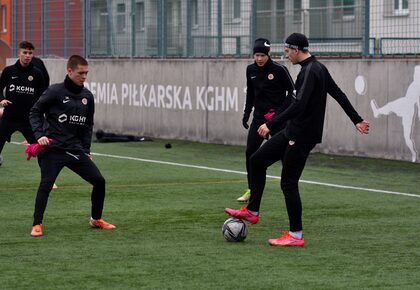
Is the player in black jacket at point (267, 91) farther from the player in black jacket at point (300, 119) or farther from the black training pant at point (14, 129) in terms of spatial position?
Answer: the black training pant at point (14, 129)

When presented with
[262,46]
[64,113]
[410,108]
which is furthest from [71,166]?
[410,108]

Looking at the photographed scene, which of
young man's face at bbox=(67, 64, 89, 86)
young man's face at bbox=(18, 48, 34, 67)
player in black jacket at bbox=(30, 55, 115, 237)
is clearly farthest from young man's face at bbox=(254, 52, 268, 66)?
young man's face at bbox=(18, 48, 34, 67)

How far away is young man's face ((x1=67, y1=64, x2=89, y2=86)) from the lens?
1115 cm

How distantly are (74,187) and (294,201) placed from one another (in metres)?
5.50

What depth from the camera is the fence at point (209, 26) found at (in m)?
20.1

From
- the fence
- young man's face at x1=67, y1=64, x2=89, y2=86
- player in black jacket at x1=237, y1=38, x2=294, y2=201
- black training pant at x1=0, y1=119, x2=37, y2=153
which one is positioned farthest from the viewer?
the fence

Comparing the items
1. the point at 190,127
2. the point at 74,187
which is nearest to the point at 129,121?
the point at 190,127

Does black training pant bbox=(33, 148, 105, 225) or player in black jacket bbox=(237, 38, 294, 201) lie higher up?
player in black jacket bbox=(237, 38, 294, 201)

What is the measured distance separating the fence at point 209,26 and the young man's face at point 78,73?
29.2ft

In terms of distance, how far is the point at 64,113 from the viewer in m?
11.3

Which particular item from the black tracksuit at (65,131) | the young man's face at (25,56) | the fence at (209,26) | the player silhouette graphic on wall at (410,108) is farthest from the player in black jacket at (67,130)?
the fence at (209,26)

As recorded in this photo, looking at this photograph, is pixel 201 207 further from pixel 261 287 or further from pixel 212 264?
pixel 261 287

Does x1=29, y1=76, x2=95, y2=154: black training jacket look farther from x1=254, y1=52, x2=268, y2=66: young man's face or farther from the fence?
the fence

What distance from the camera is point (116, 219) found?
481 inches
